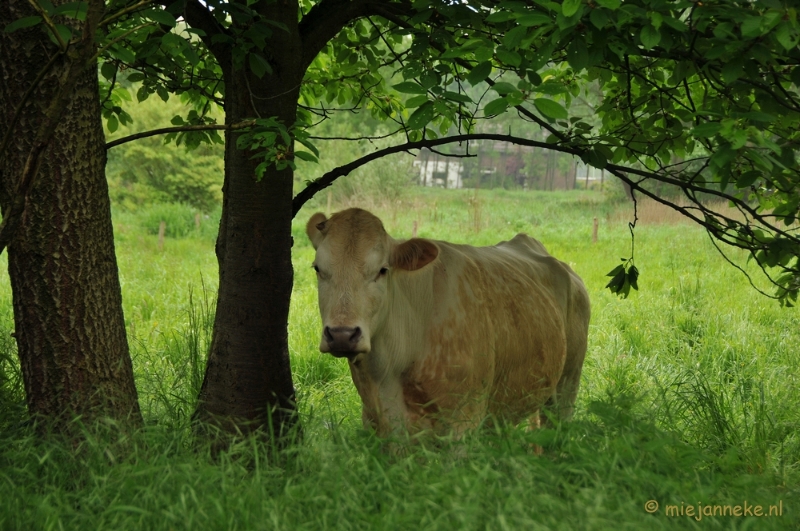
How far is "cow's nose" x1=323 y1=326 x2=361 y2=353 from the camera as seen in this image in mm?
3848

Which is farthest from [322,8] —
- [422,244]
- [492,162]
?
[492,162]

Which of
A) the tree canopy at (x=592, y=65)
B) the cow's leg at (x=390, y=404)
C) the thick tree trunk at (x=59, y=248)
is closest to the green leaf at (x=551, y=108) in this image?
the tree canopy at (x=592, y=65)

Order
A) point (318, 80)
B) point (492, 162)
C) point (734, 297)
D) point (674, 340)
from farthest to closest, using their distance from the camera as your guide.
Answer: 1. point (492, 162)
2. point (734, 297)
3. point (674, 340)
4. point (318, 80)

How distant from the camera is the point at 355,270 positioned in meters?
4.17

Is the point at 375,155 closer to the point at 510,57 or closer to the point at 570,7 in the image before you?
the point at 510,57

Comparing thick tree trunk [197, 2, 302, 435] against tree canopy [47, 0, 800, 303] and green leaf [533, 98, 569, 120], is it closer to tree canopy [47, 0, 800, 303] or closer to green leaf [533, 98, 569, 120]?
tree canopy [47, 0, 800, 303]

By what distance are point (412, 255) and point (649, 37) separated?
6.09 ft

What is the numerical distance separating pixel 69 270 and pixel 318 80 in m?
2.81

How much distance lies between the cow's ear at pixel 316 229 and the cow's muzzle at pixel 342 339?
688 mm

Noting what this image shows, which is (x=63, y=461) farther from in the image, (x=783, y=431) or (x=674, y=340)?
(x=674, y=340)

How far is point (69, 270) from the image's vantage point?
3.86 metres

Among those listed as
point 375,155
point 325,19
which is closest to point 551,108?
point 375,155

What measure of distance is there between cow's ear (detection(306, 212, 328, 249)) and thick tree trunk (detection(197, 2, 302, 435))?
16cm

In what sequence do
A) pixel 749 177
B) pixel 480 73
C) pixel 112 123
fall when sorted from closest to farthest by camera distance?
pixel 480 73 < pixel 749 177 < pixel 112 123
